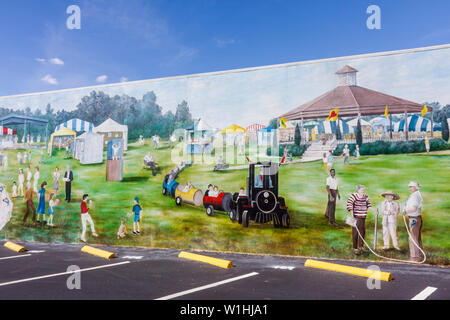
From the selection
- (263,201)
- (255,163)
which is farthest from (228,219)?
(255,163)

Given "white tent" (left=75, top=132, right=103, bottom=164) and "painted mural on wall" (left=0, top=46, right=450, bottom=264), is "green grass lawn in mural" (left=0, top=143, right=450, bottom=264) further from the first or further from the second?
"white tent" (left=75, top=132, right=103, bottom=164)

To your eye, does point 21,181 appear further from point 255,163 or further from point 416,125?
point 416,125

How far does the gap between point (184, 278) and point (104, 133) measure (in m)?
6.78

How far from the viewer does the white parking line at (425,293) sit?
6.14 m

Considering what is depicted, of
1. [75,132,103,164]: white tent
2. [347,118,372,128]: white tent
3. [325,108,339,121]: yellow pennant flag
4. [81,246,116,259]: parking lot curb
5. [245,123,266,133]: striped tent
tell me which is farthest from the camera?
[75,132,103,164]: white tent

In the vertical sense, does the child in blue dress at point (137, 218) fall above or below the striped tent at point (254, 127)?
below

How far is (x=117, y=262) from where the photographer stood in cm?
929

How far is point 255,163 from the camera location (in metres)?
10.3

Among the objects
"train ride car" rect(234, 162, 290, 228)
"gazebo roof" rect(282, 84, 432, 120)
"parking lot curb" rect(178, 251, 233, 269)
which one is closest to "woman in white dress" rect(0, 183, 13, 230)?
"parking lot curb" rect(178, 251, 233, 269)

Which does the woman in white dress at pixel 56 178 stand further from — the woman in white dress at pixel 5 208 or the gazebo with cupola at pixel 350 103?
the gazebo with cupola at pixel 350 103

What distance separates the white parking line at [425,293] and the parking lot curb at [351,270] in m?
0.74

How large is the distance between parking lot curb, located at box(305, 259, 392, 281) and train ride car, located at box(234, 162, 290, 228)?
1.46 metres

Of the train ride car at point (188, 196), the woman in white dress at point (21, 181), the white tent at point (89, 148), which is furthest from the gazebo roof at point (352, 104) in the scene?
the woman in white dress at point (21, 181)

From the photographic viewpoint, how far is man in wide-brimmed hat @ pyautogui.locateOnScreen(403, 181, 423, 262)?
8473 mm
